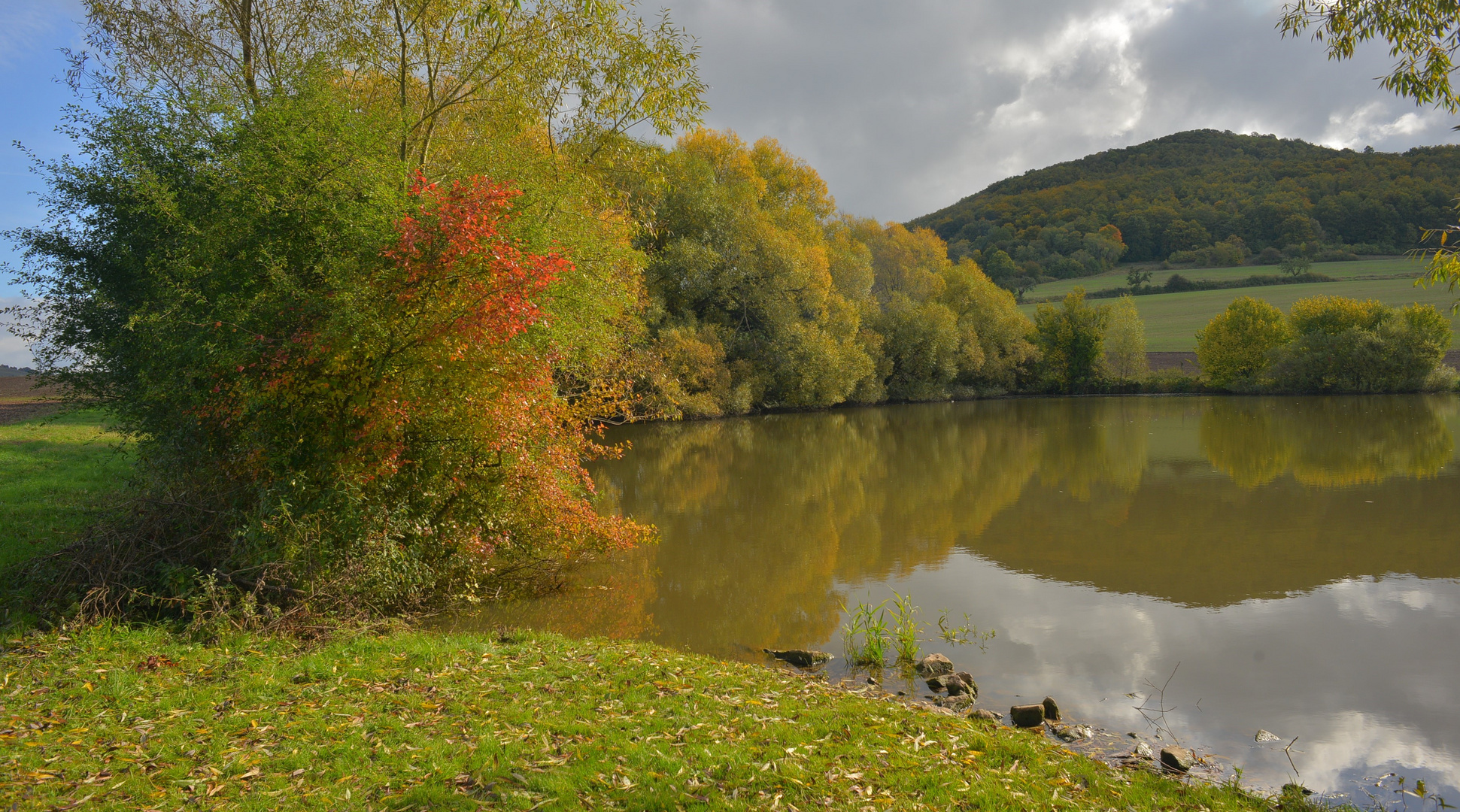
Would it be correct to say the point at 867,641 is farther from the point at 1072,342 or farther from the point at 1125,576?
the point at 1072,342

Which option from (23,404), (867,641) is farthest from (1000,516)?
(23,404)

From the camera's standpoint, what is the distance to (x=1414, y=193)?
246 ft

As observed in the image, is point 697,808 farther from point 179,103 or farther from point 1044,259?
point 1044,259

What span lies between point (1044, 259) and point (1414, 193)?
32.8 metres

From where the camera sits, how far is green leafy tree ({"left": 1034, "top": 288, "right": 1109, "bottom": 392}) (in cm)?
5775

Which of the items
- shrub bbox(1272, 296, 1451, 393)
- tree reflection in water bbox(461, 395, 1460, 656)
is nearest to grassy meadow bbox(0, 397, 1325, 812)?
tree reflection in water bbox(461, 395, 1460, 656)

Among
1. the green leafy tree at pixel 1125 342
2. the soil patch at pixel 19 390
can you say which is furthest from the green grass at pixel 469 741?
the green leafy tree at pixel 1125 342

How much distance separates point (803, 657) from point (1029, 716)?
2.54 m

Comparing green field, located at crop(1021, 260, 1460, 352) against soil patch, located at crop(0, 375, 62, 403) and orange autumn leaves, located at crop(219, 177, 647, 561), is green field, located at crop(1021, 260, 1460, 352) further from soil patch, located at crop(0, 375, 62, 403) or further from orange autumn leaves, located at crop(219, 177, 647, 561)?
soil patch, located at crop(0, 375, 62, 403)

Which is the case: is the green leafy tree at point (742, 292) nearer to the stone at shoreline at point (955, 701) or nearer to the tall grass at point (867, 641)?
the tall grass at point (867, 641)

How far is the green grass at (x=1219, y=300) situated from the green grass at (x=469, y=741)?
6031 centimetres

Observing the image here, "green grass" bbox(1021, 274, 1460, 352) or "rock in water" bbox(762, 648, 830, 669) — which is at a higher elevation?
"green grass" bbox(1021, 274, 1460, 352)

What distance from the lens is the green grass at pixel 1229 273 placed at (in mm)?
71312

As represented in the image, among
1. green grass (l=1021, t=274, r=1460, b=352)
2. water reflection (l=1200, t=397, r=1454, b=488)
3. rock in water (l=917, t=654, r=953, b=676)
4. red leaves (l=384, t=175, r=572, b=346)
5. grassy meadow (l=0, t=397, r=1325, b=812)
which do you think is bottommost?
water reflection (l=1200, t=397, r=1454, b=488)
